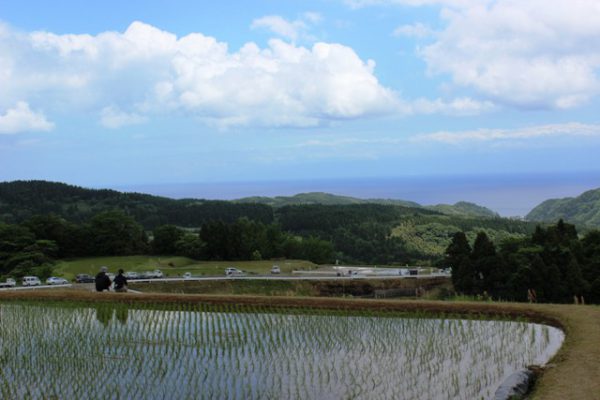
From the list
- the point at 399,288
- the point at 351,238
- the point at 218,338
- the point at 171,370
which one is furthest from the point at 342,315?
the point at 351,238

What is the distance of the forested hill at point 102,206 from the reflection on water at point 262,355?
118 m

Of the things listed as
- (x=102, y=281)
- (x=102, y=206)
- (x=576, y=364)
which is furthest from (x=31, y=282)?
(x=102, y=206)

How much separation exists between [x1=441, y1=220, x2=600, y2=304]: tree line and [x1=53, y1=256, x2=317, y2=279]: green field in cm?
2563

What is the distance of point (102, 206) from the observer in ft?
514

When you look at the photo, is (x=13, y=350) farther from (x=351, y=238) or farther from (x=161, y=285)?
(x=351, y=238)

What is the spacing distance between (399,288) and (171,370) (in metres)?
41.4

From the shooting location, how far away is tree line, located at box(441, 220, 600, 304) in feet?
118

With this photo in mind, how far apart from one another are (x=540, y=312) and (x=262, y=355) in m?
10.9

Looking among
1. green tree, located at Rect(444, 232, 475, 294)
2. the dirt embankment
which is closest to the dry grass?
the dirt embankment

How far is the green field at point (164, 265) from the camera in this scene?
6669 centimetres

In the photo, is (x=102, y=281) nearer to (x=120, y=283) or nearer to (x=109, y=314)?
(x=120, y=283)

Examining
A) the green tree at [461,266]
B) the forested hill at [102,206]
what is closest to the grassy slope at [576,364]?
the green tree at [461,266]

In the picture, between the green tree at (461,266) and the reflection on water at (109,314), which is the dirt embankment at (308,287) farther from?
the reflection on water at (109,314)

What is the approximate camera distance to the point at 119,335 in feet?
66.0
